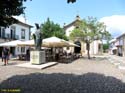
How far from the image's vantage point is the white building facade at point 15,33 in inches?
1570

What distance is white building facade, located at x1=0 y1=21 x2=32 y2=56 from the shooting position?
3988 cm

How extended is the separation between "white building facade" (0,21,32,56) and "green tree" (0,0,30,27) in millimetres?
27866

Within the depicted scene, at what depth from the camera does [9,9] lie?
951cm

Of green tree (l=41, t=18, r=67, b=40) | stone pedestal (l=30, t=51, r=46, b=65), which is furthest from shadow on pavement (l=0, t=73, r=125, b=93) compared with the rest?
green tree (l=41, t=18, r=67, b=40)

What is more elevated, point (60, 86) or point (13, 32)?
point (13, 32)

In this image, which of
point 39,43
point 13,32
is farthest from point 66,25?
point 39,43

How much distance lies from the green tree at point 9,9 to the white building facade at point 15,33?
27.9 metres

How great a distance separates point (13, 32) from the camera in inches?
Answer: 1713

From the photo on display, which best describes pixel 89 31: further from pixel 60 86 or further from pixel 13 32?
pixel 60 86

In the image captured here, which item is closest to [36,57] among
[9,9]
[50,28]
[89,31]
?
[9,9]

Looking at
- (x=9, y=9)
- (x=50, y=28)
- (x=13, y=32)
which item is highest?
(x=50, y=28)

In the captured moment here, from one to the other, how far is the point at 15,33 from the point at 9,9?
35.1 metres

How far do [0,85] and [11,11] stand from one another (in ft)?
9.42

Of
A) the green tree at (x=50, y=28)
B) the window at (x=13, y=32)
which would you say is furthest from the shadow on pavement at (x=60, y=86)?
the green tree at (x=50, y=28)
